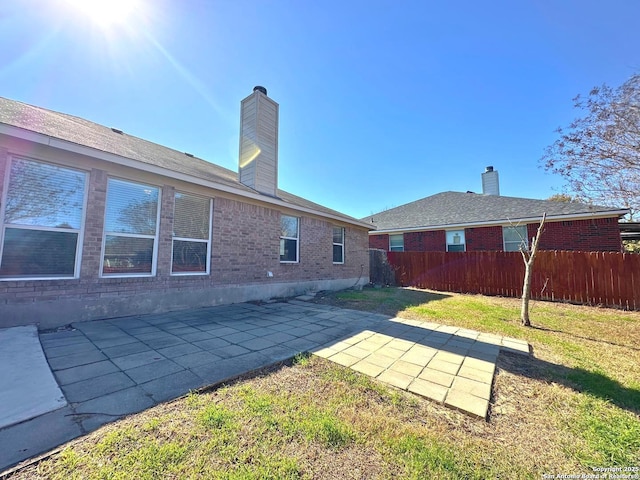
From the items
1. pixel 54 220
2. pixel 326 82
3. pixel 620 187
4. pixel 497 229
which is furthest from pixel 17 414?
pixel 497 229

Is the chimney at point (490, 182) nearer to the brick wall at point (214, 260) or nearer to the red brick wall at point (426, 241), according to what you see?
the red brick wall at point (426, 241)

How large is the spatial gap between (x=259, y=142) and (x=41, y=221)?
581 cm

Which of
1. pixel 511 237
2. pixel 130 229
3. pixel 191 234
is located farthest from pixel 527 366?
pixel 511 237

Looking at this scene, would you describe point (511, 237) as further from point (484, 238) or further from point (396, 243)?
point (396, 243)

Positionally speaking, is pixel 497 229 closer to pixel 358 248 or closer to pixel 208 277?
pixel 358 248

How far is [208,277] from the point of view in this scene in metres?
6.41

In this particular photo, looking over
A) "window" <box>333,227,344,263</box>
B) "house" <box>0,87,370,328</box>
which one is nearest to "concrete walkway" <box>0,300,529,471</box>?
"house" <box>0,87,370,328</box>

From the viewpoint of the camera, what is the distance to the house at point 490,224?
35.2ft

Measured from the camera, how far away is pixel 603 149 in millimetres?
5512

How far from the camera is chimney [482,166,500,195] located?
17.2 m

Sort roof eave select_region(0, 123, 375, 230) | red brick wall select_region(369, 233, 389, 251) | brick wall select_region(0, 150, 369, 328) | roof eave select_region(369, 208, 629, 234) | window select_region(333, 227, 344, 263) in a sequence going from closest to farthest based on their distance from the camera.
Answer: roof eave select_region(0, 123, 375, 230) < brick wall select_region(0, 150, 369, 328) < roof eave select_region(369, 208, 629, 234) < window select_region(333, 227, 344, 263) < red brick wall select_region(369, 233, 389, 251)

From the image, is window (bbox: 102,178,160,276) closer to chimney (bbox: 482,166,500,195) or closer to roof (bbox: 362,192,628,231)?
roof (bbox: 362,192,628,231)

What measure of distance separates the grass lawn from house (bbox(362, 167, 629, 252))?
273 inches

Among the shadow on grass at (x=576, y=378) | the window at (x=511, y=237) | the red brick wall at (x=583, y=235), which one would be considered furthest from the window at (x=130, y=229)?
the red brick wall at (x=583, y=235)
